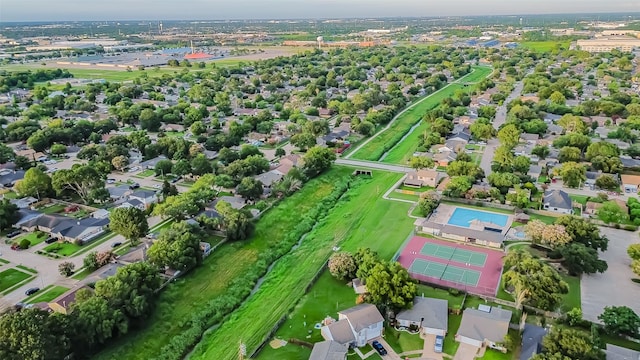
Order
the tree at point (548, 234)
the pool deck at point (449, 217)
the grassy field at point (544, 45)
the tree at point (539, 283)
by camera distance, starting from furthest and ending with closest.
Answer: the grassy field at point (544, 45) < the pool deck at point (449, 217) < the tree at point (548, 234) < the tree at point (539, 283)

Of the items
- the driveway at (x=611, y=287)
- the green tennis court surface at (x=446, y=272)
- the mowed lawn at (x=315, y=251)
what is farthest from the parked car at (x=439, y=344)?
the driveway at (x=611, y=287)

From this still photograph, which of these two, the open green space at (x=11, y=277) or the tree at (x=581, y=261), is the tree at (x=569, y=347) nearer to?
the tree at (x=581, y=261)

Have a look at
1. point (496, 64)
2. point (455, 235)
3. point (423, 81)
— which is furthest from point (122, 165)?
point (496, 64)

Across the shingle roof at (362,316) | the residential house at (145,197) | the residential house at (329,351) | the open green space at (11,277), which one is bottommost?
the open green space at (11,277)

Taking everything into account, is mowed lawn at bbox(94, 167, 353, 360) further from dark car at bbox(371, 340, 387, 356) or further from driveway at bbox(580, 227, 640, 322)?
driveway at bbox(580, 227, 640, 322)

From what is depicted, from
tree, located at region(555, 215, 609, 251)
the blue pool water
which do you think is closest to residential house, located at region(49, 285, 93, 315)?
the blue pool water

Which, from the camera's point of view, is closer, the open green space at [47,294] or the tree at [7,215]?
the open green space at [47,294]
